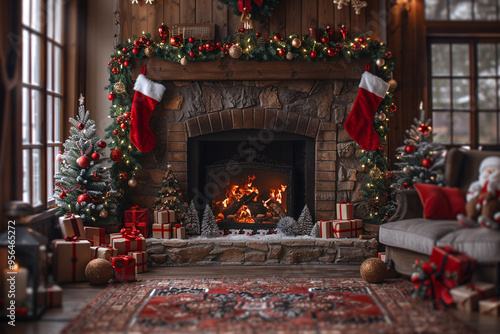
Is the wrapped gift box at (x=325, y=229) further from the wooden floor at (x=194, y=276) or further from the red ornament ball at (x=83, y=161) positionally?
the red ornament ball at (x=83, y=161)

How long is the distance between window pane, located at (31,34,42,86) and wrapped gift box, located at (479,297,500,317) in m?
3.71

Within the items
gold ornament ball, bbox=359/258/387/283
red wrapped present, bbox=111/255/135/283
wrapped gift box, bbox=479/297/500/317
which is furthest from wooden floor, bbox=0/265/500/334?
gold ornament ball, bbox=359/258/387/283

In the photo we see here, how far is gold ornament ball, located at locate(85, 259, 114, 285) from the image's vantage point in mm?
3627

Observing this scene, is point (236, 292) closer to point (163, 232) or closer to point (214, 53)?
point (163, 232)

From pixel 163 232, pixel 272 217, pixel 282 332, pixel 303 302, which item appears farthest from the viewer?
pixel 272 217

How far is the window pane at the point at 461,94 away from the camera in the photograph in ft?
17.1

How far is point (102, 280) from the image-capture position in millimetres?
3641

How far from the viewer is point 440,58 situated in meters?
5.20

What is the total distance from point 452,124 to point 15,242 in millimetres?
4359

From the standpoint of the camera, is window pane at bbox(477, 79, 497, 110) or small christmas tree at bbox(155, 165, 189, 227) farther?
window pane at bbox(477, 79, 497, 110)

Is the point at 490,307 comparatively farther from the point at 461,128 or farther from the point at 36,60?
the point at 36,60

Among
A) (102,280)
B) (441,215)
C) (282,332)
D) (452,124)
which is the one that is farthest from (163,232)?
(452,124)

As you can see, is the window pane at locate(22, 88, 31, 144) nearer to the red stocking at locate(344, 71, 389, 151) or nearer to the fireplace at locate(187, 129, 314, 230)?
the fireplace at locate(187, 129, 314, 230)

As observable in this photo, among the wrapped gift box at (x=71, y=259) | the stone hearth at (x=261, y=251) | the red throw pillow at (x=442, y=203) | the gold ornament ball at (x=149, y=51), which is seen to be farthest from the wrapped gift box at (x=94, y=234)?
the red throw pillow at (x=442, y=203)
